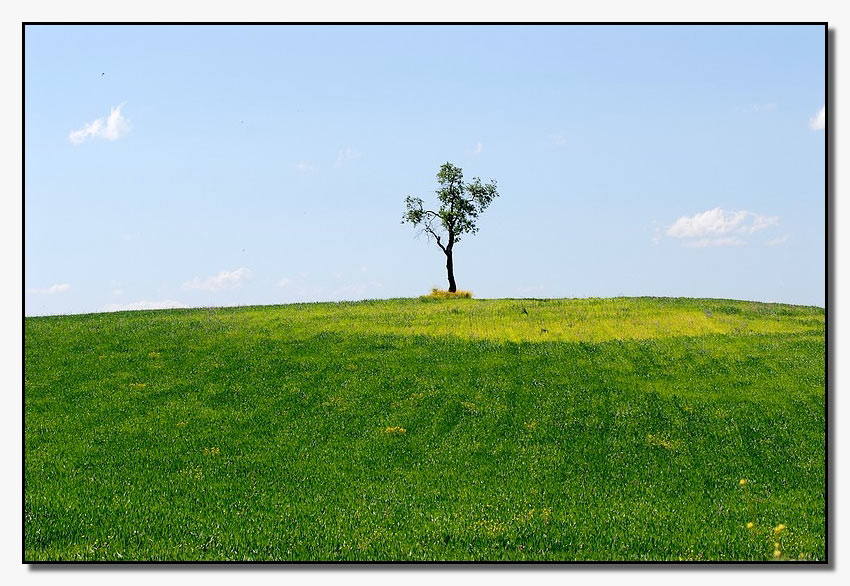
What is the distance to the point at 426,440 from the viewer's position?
20.5 m

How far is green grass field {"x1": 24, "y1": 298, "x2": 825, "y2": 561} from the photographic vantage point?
13.4 meters

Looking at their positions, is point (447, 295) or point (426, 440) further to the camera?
point (447, 295)

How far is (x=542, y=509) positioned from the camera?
50.0 ft

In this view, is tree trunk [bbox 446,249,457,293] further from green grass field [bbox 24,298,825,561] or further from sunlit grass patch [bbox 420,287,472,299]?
green grass field [bbox 24,298,825,561]

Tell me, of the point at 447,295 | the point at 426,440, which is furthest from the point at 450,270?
the point at 426,440

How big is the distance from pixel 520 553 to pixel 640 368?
17.8m

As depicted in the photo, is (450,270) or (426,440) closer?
(426,440)

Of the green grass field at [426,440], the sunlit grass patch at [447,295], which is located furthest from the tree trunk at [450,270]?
the green grass field at [426,440]

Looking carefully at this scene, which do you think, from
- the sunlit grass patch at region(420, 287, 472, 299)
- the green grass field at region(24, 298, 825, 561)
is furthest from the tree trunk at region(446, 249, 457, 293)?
the green grass field at region(24, 298, 825, 561)

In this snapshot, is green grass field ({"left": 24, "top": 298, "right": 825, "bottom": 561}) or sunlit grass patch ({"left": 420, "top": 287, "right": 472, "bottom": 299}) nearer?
green grass field ({"left": 24, "top": 298, "right": 825, "bottom": 561})

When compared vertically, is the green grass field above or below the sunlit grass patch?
below

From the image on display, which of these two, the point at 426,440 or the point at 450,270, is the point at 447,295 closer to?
the point at 450,270
